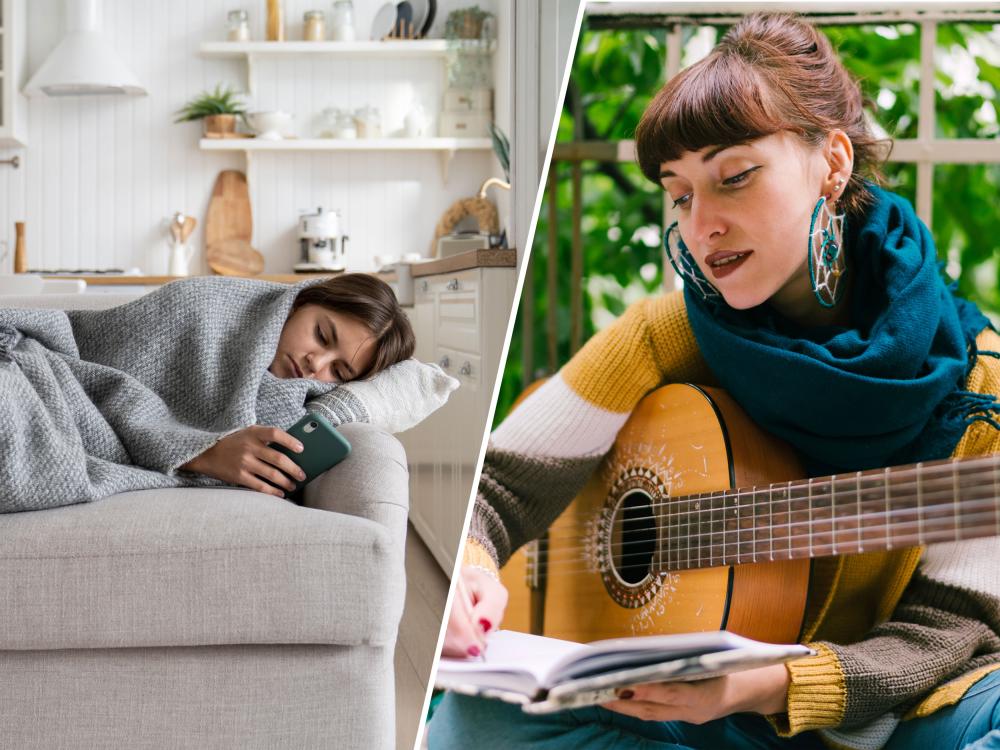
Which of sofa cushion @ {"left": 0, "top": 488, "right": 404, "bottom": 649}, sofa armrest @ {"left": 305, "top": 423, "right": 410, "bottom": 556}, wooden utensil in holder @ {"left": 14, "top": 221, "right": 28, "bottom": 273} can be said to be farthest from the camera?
wooden utensil in holder @ {"left": 14, "top": 221, "right": 28, "bottom": 273}

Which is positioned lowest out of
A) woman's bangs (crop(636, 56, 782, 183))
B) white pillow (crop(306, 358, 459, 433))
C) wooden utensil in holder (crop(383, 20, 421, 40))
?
white pillow (crop(306, 358, 459, 433))

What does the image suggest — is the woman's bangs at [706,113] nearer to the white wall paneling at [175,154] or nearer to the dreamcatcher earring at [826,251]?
the dreamcatcher earring at [826,251]

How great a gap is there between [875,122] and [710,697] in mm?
479

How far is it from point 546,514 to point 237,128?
3.48 m

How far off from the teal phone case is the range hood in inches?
111

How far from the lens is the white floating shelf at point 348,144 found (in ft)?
12.7

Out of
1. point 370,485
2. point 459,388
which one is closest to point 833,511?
point 370,485

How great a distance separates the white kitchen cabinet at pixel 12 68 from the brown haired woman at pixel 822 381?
369cm

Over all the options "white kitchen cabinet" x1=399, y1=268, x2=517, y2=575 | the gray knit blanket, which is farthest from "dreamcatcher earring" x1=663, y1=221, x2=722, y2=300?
"white kitchen cabinet" x1=399, y1=268, x2=517, y2=575

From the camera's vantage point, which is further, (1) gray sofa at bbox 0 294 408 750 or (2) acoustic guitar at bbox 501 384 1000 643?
(1) gray sofa at bbox 0 294 408 750

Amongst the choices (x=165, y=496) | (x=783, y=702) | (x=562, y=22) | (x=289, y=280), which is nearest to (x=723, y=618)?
(x=783, y=702)

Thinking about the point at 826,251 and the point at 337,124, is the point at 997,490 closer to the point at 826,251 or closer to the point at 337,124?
the point at 826,251

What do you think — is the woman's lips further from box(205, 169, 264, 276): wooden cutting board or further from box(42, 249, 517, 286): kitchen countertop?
box(205, 169, 264, 276): wooden cutting board

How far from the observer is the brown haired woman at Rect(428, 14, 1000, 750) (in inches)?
27.8
